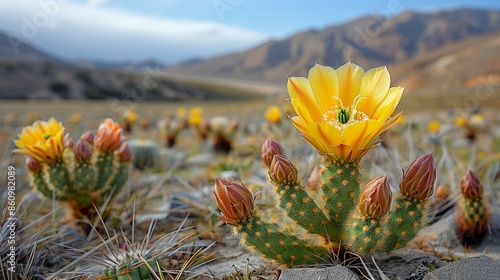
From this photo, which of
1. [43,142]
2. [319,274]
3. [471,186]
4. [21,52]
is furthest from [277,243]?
[21,52]

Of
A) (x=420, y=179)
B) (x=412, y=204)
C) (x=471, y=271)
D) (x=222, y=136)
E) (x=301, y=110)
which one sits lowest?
(x=222, y=136)

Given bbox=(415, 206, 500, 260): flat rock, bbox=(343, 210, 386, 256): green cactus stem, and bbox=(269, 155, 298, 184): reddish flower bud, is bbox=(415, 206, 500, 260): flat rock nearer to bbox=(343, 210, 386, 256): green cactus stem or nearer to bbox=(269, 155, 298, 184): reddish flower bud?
bbox=(343, 210, 386, 256): green cactus stem

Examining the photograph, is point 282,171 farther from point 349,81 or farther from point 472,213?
point 472,213

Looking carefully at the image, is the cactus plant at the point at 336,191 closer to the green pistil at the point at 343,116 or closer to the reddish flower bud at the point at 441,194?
the green pistil at the point at 343,116

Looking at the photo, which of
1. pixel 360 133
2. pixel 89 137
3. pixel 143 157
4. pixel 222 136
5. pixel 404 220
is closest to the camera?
pixel 360 133

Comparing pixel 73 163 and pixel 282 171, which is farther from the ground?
pixel 282 171

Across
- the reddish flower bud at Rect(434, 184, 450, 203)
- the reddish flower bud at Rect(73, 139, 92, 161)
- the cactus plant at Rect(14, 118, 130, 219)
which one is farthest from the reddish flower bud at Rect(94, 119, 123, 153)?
the reddish flower bud at Rect(434, 184, 450, 203)

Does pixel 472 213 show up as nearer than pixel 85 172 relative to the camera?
Yes
